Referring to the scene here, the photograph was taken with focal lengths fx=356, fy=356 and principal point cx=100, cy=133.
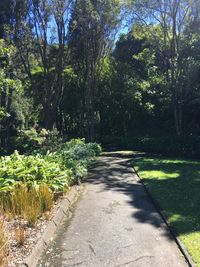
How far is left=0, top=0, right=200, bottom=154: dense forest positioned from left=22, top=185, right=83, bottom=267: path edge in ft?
36.0

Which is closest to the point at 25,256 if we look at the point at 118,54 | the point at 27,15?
the point at 27,15

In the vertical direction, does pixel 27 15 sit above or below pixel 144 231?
above

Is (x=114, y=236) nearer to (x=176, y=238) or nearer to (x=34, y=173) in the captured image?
(x=176, y=238)

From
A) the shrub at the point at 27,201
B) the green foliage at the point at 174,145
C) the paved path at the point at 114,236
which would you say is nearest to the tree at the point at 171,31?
the green foliage at the point at 174,145

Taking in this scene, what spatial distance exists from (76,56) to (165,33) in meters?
7.42

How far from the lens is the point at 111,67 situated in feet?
92.9

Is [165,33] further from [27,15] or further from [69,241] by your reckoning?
[69,241]

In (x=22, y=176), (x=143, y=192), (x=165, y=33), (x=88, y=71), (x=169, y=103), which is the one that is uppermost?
(x=165, y=33)

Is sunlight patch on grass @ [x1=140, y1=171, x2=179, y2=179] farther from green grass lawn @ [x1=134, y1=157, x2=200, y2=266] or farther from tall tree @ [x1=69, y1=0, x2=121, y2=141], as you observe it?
tall tree @ [x1=69, y1=0, x2=121, y2=141]

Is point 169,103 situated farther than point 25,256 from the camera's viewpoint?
Yes

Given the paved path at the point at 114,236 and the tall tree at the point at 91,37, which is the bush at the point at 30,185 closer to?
the paved path at the point at 114,236

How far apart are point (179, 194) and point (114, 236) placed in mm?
3429

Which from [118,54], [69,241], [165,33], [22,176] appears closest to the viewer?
[69,241]

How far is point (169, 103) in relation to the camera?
24109 mm
